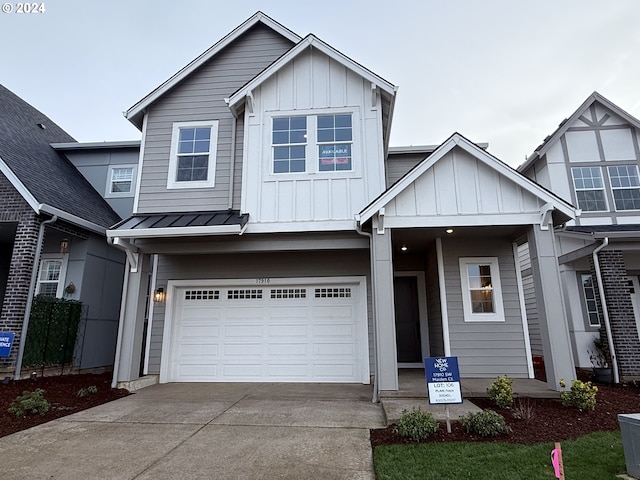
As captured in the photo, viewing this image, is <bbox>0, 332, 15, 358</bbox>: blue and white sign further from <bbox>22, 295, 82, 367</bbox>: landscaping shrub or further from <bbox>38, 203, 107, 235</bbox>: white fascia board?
<bbox>38, 203, 107, 235</bbox>: white fascia board

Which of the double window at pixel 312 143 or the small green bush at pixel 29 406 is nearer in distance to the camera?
the small green bush at pixel 29 406

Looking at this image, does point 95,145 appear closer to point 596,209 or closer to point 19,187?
point 19,187

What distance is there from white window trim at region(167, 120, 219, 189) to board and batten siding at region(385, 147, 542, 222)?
4364 millimetres

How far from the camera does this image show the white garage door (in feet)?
27.2

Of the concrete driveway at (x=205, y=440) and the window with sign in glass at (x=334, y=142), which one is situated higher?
the window with sign in glass at (x=334, y=142)

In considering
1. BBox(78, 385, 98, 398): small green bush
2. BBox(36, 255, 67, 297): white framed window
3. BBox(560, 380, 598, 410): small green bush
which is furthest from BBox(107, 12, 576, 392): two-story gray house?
BBox(36, 255, 67, 297): white framed window

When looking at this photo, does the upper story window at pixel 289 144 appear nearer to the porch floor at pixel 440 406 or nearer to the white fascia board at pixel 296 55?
the white fascia board at pixel 296 55

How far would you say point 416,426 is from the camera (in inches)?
169

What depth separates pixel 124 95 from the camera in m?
15.1

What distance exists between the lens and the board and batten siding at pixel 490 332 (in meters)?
7.40

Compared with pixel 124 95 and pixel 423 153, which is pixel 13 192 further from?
pixel 423 153

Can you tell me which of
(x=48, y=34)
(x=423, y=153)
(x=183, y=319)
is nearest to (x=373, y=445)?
(x=183, y=319)

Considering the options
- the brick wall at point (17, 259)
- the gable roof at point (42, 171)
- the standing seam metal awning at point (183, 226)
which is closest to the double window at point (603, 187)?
the standing seam metal awning at point (183, 226)
